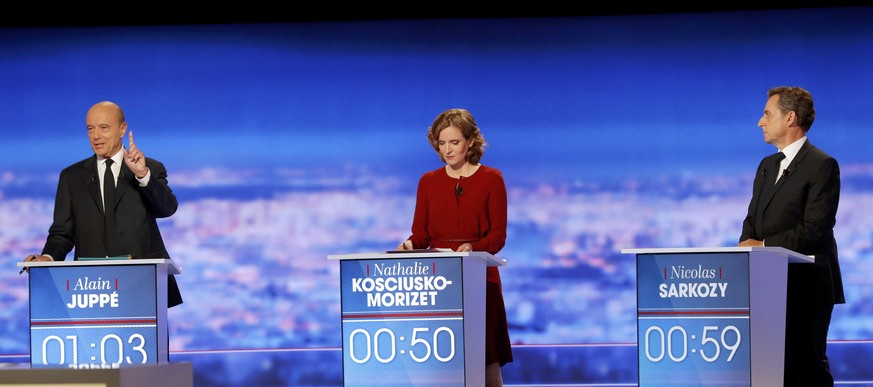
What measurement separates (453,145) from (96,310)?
1561 mm

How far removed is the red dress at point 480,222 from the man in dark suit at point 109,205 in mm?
1075

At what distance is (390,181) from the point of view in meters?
7.69

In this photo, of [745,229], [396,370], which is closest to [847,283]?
[745,229]

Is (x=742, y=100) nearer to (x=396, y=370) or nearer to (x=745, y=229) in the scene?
(x=745, y=229)

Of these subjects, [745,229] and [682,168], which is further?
[682,168]

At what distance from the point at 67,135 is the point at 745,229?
184 inches

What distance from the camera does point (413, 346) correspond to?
4.27m

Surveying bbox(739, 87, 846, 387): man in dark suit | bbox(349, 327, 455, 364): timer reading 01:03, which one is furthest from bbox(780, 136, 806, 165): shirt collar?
bbox(349, 327, 455, 364): timer reading 01:03

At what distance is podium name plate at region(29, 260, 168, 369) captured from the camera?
4.50 m

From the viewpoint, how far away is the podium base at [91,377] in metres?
2.22

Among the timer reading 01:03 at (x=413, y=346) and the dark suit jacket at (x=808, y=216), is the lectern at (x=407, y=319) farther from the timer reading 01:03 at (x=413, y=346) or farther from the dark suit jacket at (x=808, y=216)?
the dark suit jacket at (x=808, y=216)

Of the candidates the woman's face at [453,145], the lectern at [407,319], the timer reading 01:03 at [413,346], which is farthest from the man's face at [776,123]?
the timer reading 01:03 at [413,346]

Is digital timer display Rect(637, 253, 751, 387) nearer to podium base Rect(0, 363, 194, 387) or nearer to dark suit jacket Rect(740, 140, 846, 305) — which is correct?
dark suit jacket Rect(740, 140, 846, 305)

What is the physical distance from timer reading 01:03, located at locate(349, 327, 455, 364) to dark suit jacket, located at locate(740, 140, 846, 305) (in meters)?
1.42
